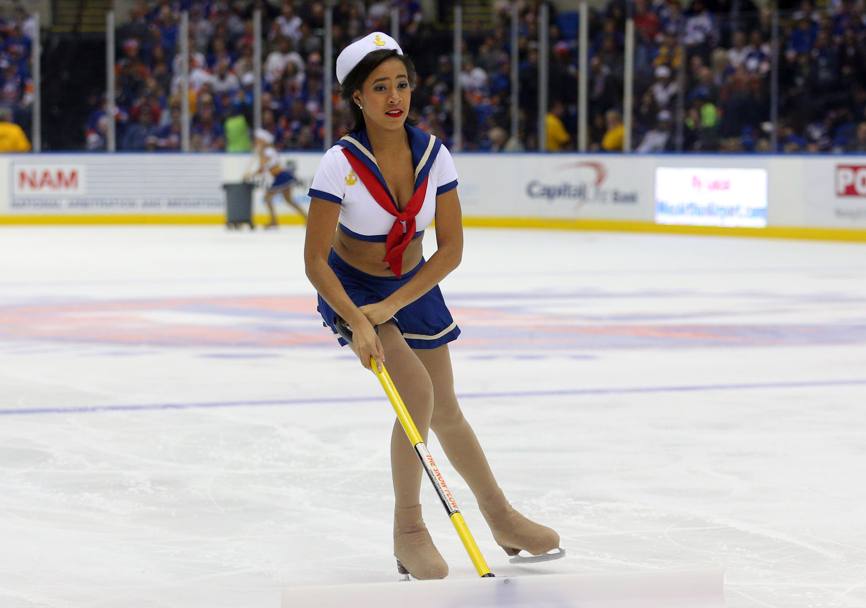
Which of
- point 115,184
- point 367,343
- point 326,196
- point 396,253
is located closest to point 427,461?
point 367,343

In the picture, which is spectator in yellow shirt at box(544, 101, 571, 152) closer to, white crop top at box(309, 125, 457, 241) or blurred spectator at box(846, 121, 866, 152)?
blurred spectator at box(846, 121, 866, 152)

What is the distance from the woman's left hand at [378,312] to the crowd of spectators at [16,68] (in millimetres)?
17607

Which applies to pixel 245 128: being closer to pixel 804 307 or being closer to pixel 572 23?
pixel 572 23

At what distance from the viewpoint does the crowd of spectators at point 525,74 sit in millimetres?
16953

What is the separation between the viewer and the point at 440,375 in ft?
12.0

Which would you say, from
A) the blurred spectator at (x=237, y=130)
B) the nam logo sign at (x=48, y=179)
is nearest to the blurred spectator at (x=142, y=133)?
the nam logo sign at (x=48, y=179)

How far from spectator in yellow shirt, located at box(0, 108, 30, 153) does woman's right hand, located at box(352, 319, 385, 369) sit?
17.6 metres

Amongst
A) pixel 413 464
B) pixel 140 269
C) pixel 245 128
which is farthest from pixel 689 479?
pixel 245 128

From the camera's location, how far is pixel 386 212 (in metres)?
3.50

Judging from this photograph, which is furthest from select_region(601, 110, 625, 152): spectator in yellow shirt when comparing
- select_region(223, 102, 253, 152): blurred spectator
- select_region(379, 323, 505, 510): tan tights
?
select_region(379, 323, 505, 510): tan tights

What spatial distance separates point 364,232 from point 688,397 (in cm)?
317

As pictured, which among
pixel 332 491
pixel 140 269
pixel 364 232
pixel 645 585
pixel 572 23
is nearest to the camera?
pixel 645 585

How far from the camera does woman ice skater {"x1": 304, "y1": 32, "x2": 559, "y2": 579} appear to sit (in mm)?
3463

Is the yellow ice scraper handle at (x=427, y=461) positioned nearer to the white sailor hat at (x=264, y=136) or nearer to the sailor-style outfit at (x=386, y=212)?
the sailor-style outfit at (x=386, y=212)
